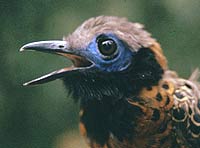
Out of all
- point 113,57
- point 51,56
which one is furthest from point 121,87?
point 51,56

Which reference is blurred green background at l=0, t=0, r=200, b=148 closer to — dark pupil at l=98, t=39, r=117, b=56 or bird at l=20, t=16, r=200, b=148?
bird at l=20, t=16, r=200, b=148

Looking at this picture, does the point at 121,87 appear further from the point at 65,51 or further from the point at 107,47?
the point at 65,51

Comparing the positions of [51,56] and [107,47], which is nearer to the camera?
[107,47]

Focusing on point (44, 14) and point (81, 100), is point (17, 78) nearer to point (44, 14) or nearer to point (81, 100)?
point (44, 14)

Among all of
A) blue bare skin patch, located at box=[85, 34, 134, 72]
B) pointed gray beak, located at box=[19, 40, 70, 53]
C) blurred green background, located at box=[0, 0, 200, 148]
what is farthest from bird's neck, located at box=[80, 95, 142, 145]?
blurred green background, located at box=[0, 0, 200, 148]

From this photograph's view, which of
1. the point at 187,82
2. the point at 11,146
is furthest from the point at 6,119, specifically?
the point at 187,82
